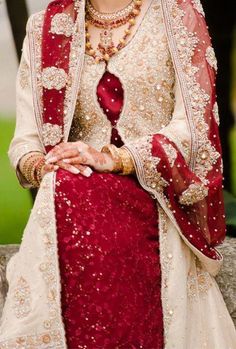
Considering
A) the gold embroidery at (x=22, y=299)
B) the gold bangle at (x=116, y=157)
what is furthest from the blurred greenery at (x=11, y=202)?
the gold embroidery at (x=22, y=299)

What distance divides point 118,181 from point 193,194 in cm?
21

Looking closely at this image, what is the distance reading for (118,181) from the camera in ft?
6.79

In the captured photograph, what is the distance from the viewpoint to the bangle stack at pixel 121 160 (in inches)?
82.7

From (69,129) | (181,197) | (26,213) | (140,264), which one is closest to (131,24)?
(69,129)

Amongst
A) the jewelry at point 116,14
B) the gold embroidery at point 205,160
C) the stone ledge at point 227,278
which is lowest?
the stone ledge at point 227,278

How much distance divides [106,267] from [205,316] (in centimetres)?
39

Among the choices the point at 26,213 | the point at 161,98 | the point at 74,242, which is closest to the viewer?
the point at 74,242

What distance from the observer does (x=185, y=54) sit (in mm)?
2223

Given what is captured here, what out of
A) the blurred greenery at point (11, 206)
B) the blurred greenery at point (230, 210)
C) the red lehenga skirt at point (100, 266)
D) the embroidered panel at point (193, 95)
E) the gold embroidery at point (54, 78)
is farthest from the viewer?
the blurred greenery at point (11, 206)

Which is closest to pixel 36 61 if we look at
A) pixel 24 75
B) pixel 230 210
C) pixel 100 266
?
pixel 24 75

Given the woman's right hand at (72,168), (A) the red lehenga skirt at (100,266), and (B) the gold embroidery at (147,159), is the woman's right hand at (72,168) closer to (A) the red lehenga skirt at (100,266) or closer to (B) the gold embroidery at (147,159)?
(A) the red lehenga skirt at (100,266)

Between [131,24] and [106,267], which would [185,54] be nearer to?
[131,24]

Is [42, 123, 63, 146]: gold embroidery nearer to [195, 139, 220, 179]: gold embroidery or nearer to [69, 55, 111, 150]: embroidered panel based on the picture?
[69, 55, 111, 150]: embroidered panel

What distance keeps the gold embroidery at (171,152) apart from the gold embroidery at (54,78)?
35 centimetres
